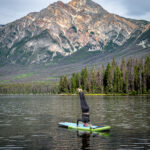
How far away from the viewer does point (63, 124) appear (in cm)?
2981

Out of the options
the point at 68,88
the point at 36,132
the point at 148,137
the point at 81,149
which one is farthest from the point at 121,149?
the point at 68,88

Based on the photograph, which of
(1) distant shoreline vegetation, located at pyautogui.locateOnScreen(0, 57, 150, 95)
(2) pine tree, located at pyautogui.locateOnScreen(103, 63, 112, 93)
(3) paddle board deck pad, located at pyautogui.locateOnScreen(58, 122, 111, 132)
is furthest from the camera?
(2) pine tree, located at pyautogui.locateOnScreen(103, 63, 112, 93)

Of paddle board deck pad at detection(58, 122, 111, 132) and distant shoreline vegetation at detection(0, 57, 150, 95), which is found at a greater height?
distant shoreline vegetation at detection(0, 57, 150, 95)

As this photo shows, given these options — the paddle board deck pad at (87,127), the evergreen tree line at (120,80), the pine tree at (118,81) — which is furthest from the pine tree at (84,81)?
the paddle board deck pad at (87,127)

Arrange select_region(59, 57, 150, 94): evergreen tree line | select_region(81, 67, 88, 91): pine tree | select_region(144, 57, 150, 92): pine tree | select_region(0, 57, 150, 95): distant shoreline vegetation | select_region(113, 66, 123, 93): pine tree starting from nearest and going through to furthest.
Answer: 1. select_region(144, 57, 150, 92): pine tree
2. select_region(0, 57, 150, 95): distant shoreline vegetation
3. select_region(59, 57, 150, 94): evergreen tree line
4. select_region(113, 66, 123, 93): pine tree
5. select_region(81, 67, 88, 91): pine tree

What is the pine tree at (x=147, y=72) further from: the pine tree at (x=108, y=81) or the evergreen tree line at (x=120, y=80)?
the pine tree at (x=108, y=81)

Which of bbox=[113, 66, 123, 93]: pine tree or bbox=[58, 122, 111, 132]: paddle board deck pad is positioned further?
bbox=[113, 66, 123, 93]: pine tree

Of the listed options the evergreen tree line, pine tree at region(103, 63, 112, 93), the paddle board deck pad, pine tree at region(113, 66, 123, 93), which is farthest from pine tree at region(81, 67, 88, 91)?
the paddle board deck pad

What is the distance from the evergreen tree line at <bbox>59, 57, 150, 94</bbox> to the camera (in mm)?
143625

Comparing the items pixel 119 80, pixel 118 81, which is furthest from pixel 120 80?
pixel 118 81

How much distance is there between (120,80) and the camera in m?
149

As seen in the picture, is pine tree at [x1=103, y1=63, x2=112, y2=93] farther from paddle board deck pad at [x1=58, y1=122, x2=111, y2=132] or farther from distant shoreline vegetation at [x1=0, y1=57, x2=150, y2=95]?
paddle board deck pad at [x1=58, y1=122, x2=111, y2=132]

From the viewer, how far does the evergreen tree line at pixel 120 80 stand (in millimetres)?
143625

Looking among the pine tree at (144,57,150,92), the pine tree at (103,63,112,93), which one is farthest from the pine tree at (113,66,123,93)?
the pine tree at (144,57,150,92)
